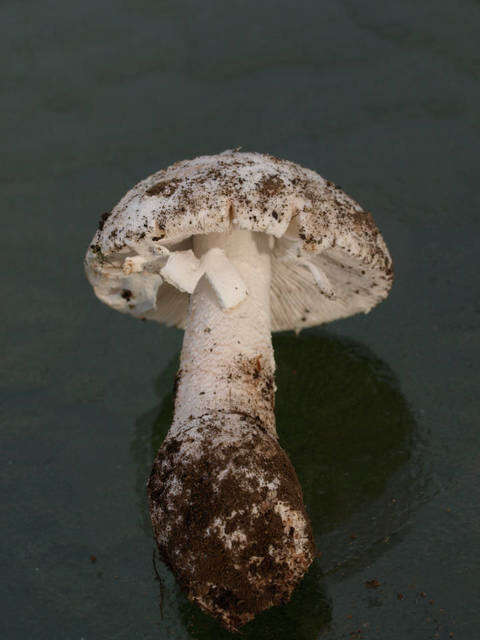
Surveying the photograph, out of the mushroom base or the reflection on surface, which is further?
→ the reflection on surface

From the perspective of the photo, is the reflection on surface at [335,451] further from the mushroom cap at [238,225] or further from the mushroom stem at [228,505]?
the mushroom cap at [238,225]

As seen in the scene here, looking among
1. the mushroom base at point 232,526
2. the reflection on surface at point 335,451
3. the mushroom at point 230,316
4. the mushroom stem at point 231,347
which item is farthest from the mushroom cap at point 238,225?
the mushroom base at point 232,526

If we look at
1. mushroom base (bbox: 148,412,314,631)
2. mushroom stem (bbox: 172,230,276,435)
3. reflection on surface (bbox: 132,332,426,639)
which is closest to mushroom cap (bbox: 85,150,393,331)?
mushroom stem (bbox: 172,230,276,435)

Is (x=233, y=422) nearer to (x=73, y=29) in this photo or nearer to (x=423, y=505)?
(x=423, y=505)

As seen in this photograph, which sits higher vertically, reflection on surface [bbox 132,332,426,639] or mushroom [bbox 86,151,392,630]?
mushroom [bbox 86,151,392,630]

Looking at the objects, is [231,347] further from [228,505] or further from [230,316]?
[228,505]

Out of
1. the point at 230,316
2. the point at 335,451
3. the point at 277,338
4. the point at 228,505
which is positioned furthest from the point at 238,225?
the point at 277,338

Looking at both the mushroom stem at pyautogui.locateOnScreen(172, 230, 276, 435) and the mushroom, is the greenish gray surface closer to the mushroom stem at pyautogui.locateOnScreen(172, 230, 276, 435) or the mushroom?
the mushroom
